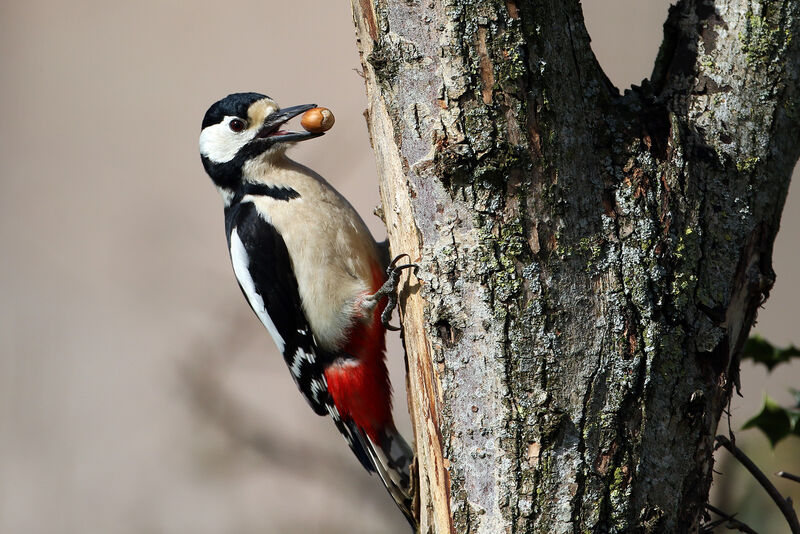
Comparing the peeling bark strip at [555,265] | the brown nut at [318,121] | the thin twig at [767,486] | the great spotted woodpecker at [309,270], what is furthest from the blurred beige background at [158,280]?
the peeling bark strip at [555,265]

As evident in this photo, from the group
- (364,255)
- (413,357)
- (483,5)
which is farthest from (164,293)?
(483,5)

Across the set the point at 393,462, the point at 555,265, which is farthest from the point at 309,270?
the point at 555,265

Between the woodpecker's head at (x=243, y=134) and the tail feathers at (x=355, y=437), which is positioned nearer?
the woodpecker's head at (x=243, y=134)

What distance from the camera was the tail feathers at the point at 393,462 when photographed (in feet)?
8.71

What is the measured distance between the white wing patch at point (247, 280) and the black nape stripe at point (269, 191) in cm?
14

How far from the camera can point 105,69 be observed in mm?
5047

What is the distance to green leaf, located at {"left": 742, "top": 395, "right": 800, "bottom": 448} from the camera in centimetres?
206

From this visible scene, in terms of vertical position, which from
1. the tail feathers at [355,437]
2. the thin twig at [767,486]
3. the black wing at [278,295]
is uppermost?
the black wing at [278,295]

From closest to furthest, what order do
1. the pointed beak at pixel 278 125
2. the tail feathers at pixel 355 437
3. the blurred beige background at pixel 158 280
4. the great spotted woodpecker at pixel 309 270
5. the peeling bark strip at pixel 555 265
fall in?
the peeling bark strip at pixel 555 265 → the great spotted woodpecker at pixel 309 270 → the pointed beak at pixel 278 125 → the tail feathers at pixel 355 437 → the blurred beige background at pixel 158 280

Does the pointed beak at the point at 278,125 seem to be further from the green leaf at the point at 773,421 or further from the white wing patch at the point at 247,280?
the green leaf at the point at 773,421

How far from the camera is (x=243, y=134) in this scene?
279cm

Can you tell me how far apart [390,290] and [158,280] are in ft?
9.07

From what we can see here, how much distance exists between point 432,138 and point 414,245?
0.80 feet

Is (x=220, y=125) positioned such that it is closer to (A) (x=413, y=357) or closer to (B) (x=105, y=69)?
(A) (x=413, y=357)
